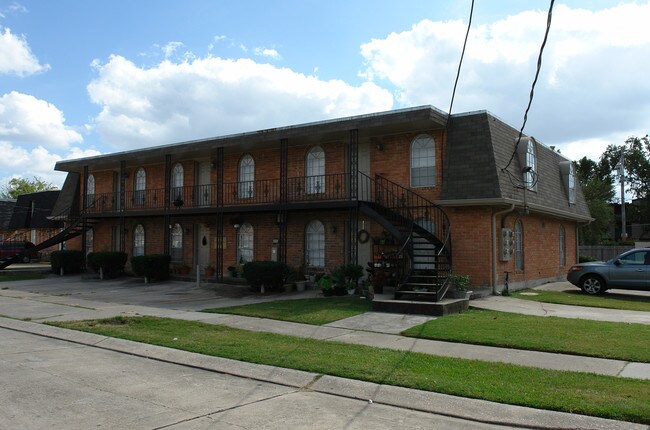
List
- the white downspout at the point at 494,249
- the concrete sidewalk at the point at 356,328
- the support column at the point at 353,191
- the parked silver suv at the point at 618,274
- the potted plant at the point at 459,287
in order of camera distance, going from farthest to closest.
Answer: the support column at the point at 353,191, the parked silver suv at the point at 618,274, the white downspout at the point at 494,249, the potted plant at the point at 459,287, the concrete sidewalk at the point at 356,328

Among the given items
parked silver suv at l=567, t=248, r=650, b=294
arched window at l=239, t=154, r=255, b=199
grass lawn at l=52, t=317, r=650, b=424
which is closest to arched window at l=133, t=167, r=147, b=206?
arched window at l=239, t=154, r=255, b=199

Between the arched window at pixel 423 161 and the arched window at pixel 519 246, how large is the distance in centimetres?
339

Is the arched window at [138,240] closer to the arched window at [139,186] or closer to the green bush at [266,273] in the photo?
the arched window at [139,186]

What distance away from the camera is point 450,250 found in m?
15.6

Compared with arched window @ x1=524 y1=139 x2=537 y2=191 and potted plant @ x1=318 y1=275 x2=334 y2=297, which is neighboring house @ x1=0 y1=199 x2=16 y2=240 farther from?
arched window @ x1=524 y1=139 x2=537 y2=191

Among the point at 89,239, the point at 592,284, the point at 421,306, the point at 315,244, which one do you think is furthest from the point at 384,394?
the point at 89,239

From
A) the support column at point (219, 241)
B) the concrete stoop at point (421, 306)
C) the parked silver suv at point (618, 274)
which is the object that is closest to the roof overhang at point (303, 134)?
the support column at point (219, 241)

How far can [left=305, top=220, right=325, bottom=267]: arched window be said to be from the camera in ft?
61.4

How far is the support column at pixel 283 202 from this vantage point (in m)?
18.2

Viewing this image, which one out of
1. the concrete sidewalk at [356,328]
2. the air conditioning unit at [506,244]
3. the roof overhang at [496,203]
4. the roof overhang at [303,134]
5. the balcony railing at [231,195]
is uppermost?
the roof overhang at [303,134]

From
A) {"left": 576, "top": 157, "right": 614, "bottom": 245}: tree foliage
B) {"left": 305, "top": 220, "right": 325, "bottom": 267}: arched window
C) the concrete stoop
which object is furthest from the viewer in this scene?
{"left": 576, "top": 157, "right": 614, "bottom": 245}: tree foliage

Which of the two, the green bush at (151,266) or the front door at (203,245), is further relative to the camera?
the front door at (203,245)

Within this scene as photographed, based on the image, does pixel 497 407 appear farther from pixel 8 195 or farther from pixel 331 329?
pixel 8 195

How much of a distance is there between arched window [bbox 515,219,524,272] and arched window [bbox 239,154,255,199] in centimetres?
989
